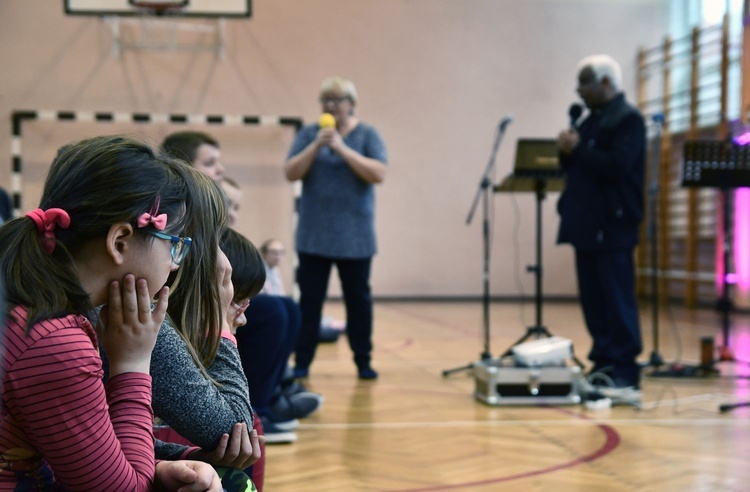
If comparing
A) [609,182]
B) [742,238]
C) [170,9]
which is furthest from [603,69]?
[742,238]

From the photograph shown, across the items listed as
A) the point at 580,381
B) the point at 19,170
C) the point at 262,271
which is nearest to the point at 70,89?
the point at 19,170

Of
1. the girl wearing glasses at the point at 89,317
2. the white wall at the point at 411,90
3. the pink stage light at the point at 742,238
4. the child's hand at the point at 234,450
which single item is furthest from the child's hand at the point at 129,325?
the white wall at the point at 411,90

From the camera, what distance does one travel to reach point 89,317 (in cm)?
103

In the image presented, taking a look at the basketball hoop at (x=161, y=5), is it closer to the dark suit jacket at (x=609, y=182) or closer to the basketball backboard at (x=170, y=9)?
the basketball backboard at (x=170, y=9)

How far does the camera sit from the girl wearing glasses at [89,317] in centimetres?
95

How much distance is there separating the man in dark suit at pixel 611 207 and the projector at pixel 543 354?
17 cm

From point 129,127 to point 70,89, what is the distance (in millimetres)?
611

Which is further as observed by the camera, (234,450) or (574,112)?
(574,112)

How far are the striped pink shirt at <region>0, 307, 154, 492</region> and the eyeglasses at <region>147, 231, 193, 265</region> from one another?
14 centimetres

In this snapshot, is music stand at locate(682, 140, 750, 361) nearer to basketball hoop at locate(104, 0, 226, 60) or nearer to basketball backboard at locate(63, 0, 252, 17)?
basketball backboard at locate(63, 0, 252, 17)

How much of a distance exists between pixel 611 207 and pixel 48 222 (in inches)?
109

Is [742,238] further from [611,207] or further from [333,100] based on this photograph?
[333,100]

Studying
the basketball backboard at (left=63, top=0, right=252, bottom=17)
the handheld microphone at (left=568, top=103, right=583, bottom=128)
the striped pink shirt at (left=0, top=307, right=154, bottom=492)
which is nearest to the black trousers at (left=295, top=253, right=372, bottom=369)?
the handheld microphone at (left=568, top=103, right=583, bottom=128)

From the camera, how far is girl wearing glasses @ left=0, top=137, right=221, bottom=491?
3.11ft
